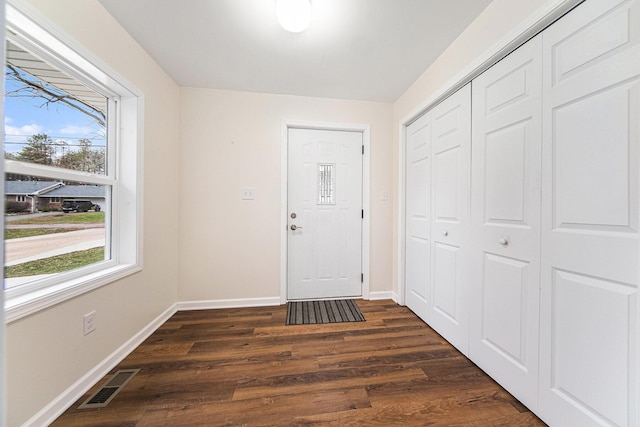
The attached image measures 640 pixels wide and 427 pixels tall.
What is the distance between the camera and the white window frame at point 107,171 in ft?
3.54

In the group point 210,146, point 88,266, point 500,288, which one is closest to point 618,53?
point 500,288

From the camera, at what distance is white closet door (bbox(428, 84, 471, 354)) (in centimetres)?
166

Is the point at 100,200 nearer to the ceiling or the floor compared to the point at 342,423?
nearer to the ceiling

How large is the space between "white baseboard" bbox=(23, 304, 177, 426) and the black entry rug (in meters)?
1.16

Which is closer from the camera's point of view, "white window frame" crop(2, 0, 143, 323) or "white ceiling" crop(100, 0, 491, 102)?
"white window frame" crop(2, 0, 143, 323)

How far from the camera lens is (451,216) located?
1.80 m

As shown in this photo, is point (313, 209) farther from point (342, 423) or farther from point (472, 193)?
point (342, 423)

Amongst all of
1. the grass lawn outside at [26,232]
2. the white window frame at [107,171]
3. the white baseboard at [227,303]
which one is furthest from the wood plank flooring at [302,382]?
the grass lawn outside at [26,232]

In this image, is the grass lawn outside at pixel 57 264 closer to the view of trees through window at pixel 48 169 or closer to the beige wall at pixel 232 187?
the view of trees through window at pixel 48 169

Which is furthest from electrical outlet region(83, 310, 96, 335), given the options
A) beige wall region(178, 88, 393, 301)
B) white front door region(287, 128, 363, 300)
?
white front door region(287, 128, 363, 300)

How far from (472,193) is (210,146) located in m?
2.41

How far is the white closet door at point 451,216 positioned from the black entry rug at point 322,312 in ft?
2.39

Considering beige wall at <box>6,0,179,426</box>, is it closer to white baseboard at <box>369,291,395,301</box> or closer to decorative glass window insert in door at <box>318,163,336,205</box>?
decorative glass window insert in door at <box>318,163,336,205</box>

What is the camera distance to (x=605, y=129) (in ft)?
3.03
